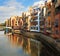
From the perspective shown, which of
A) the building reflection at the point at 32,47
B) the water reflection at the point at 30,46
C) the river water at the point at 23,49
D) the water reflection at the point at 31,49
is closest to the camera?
the water reflection at the point at 31,49

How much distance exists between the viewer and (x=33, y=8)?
162 ft

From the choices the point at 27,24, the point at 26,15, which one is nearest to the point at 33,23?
the point at 27,24

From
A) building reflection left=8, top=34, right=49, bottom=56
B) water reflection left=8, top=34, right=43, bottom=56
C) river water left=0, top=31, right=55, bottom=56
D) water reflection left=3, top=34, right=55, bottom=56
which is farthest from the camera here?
water reflection left=8, top=34, right=43, bottom=56

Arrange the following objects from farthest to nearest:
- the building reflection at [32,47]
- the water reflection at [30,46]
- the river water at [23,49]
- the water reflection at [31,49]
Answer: the water reflection at [30,46] < the building reflection at [32,47] < the river water at [23,49] < the water reflection at [31,49]

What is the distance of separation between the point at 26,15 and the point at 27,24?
4056 millimetres

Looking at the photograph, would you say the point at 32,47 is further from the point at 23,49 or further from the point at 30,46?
the point at 23,49

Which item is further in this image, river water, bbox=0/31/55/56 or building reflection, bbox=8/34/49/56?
building reflection, bbox=8/34/49/56

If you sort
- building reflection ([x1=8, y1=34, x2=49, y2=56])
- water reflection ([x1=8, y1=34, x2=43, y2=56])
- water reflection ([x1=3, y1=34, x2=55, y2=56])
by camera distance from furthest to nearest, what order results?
water reflection ([x1=8, y1=34, x2=43, y2=56]) < building reflection ([x1=8, y1=34, x2=49, y2=56]) < water reflection ([x1=3, y1=34, x2=55, y2=56])

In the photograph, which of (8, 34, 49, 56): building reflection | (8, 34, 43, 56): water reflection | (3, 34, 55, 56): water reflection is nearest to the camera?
(3, 34, 55, 56): water reflection

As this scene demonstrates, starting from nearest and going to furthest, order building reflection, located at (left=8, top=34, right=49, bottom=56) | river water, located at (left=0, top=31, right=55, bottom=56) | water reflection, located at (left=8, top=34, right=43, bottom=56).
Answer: river water, located at (left=0, top=31, right=55, bottom=56), building reflection, located at (left=8, top=34, right=49, bottom=56), water reflection, located at (left=8, top=34, right=43, bottom=56)

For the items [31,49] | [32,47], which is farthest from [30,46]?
[31,49]

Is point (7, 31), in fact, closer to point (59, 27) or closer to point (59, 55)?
point (59, 27)

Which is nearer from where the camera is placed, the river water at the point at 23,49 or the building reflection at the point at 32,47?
the river water at the point at 23,49

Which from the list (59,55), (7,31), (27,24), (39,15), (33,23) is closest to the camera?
(59,55)
